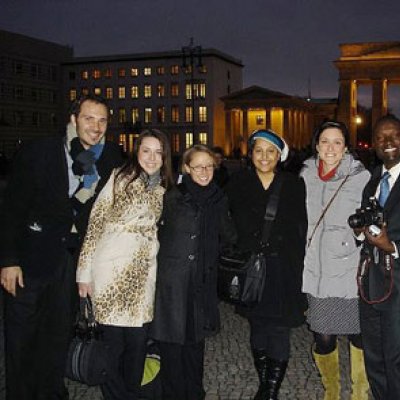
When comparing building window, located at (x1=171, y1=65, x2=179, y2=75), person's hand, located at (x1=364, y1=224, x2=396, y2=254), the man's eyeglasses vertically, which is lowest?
person's hand, located at (x1=364, y1=224, x2=396, y2=254)

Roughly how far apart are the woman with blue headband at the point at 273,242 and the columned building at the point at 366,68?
5281 cm

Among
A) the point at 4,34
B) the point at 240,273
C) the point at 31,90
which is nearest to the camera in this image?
the point at 240,273

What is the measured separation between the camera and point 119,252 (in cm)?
443

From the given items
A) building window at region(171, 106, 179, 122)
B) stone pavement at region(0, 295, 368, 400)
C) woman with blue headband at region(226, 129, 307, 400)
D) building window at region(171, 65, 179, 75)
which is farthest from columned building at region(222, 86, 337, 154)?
woman with blue headband at region(226, 129, 307, 400)

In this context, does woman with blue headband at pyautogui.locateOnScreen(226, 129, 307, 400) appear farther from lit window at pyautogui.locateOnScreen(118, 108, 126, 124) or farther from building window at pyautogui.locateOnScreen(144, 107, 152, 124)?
lit window at pyautogui.locateOnScreen(118, 108, 126, 124)

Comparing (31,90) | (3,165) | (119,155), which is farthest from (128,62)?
(119,155)

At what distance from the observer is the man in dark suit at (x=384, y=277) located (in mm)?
4214

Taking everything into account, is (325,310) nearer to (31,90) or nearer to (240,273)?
(240,273)

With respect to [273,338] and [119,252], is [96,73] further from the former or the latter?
[119,252]

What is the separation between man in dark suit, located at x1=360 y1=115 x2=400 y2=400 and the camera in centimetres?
421

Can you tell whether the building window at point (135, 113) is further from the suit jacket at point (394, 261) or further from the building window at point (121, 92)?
the suit jacket at point (394, 261)

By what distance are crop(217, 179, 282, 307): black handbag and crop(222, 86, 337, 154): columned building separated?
70086 millimetres

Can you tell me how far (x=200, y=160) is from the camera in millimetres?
4809

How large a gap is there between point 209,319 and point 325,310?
1021mm
